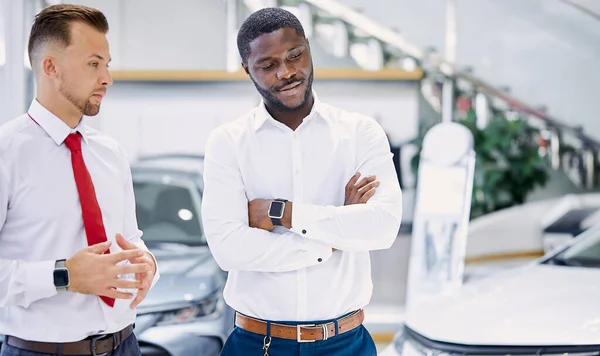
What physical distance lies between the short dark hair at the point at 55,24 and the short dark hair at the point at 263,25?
1.26 ft

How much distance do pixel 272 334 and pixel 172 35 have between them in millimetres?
2325

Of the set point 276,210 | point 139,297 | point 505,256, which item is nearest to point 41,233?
point 139,297

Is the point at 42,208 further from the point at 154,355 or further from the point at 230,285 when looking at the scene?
the point at 154,355

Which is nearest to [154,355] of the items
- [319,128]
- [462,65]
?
[319,128]

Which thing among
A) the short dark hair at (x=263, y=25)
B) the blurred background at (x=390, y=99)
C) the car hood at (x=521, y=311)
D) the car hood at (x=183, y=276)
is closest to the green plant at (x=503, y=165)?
the blurred background at (x=390, y=99)

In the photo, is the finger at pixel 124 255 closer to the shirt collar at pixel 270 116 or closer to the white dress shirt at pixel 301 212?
the white dress shirt at pixel 301 212

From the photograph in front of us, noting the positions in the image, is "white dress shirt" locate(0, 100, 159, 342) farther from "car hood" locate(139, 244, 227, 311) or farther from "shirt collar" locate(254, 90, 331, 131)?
"car hood" locate(139, 244, 227, 311)

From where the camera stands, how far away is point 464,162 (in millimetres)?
3467

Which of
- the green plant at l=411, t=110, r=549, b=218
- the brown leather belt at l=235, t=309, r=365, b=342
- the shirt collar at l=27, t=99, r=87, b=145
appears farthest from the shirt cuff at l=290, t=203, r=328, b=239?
the green plant at l=411, t=110, r=549, b=218

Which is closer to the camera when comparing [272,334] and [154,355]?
[272,334]

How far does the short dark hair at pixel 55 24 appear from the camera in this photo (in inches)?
61.4

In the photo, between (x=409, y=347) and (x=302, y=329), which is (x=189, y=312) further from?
(x=302, y=329)

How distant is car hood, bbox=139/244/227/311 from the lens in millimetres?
2865

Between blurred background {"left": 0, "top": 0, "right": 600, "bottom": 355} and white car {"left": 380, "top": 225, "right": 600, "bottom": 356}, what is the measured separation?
85 cm
